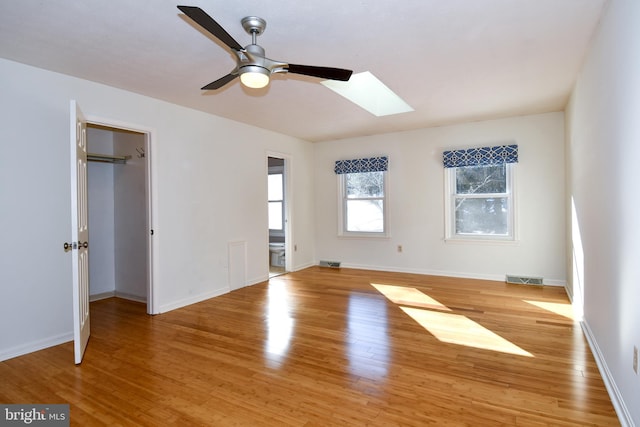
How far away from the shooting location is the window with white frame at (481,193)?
202 inches

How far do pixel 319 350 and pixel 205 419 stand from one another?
110 cm

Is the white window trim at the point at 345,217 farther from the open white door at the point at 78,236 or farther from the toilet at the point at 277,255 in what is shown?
the open white door at the point at 78,236

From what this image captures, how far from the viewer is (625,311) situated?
191 cm

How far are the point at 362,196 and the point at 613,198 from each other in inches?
173

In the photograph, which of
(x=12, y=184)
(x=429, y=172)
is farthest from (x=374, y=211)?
(x=12, y=184)

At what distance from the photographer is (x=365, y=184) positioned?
20.9 feet

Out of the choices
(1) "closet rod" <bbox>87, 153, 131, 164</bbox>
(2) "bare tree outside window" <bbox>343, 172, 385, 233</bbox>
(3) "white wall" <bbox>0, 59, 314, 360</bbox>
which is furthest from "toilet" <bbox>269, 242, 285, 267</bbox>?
(1) "closet rod" <bbox>87, 153, 131, 164</bbox>

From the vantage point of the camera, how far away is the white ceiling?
2182mm

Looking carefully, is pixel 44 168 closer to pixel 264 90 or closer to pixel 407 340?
pixel 264 90

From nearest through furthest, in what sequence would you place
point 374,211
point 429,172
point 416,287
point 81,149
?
point 81,149
point 416,287
point 429,172
point 374,211

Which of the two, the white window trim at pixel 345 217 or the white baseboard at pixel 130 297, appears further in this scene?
the white window trim at pixel 345 217

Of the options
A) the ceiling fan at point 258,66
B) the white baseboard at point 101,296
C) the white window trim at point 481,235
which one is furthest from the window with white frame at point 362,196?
the ceiling fan at point 258,66

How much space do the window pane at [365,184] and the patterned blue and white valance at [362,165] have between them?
0.17 m

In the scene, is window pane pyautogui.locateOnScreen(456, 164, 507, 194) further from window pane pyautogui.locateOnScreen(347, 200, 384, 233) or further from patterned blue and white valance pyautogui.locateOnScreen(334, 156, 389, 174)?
window pane pyautogui.locateOnScreen(347, 200, 384, 233)
